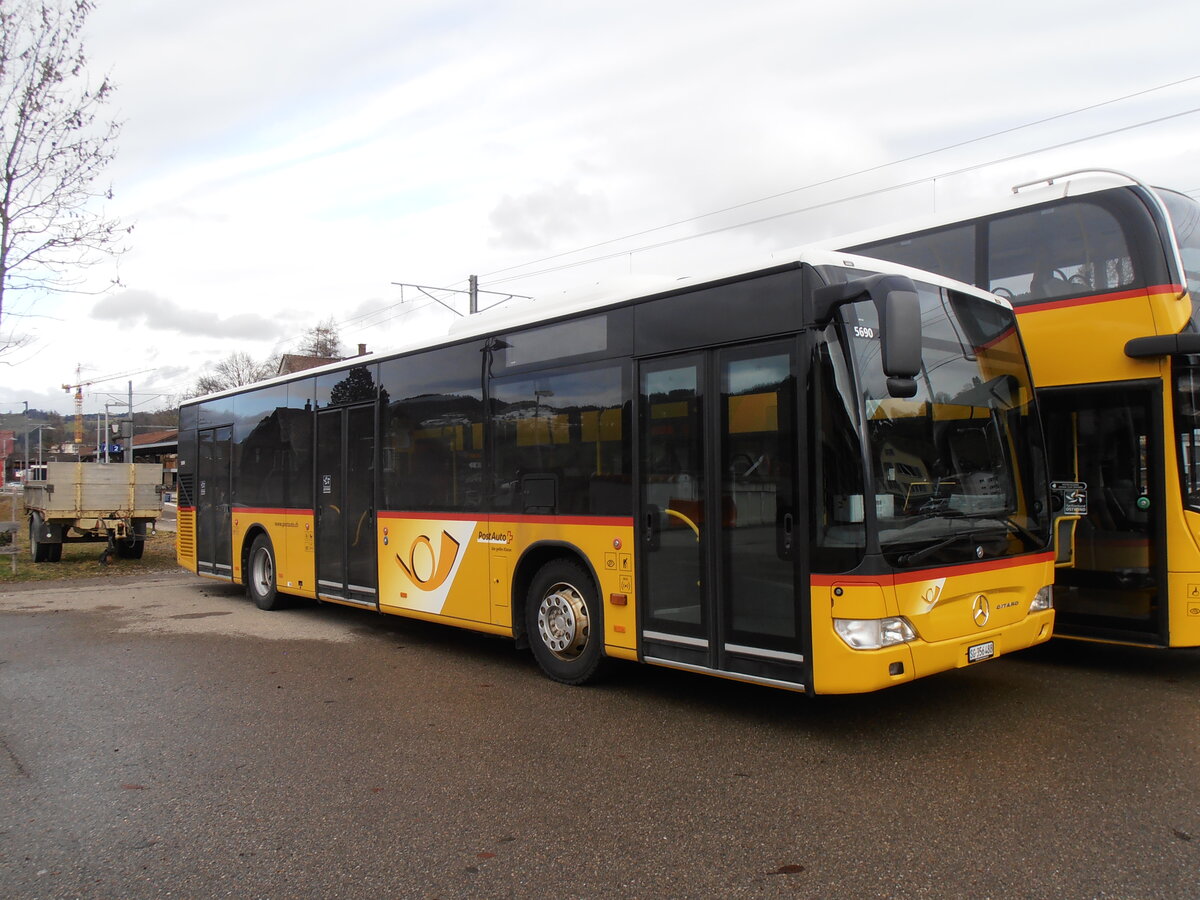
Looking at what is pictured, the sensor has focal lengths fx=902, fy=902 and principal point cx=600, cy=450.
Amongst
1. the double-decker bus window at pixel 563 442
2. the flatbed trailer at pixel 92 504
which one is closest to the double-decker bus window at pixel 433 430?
the double-decker bus window at pixel 563 442

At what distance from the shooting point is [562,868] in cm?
389

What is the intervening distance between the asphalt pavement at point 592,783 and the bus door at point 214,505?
16.8 feet

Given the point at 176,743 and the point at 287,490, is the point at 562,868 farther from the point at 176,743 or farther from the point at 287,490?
the point at 287,490

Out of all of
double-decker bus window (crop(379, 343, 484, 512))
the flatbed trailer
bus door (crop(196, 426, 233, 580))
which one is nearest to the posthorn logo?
double-decker bus window (crop(379, 343, 484, 512))

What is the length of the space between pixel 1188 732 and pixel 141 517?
18776 millimetres

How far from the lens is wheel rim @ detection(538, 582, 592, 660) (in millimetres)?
7102

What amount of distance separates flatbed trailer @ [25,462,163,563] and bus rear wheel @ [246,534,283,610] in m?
7.58

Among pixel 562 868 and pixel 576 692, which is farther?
pixel 576 692

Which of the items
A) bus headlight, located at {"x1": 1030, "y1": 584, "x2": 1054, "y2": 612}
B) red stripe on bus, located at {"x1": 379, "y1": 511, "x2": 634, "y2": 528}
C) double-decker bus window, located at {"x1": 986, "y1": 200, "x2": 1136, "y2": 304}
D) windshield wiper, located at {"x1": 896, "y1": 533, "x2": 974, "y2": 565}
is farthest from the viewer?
double-decker bus window, located at {"x1": 986, "y1": 200, "x2": 1136, "y2": 304}

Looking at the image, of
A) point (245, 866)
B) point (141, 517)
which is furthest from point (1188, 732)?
point (141, 517)

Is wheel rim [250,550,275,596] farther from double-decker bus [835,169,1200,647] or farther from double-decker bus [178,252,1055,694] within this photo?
double-decker bus [835,169,1200,647]

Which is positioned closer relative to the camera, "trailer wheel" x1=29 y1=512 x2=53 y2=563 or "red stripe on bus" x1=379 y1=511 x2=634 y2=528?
"red stripe on bus" x1=379 y1=511 x2=634 y2=528

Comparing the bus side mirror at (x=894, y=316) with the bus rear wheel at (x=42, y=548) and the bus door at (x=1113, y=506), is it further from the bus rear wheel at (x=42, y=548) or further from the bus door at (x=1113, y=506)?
the bus rear wheel at (x=42, y=548)

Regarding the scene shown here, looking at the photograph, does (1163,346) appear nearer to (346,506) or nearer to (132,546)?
(346,506)
